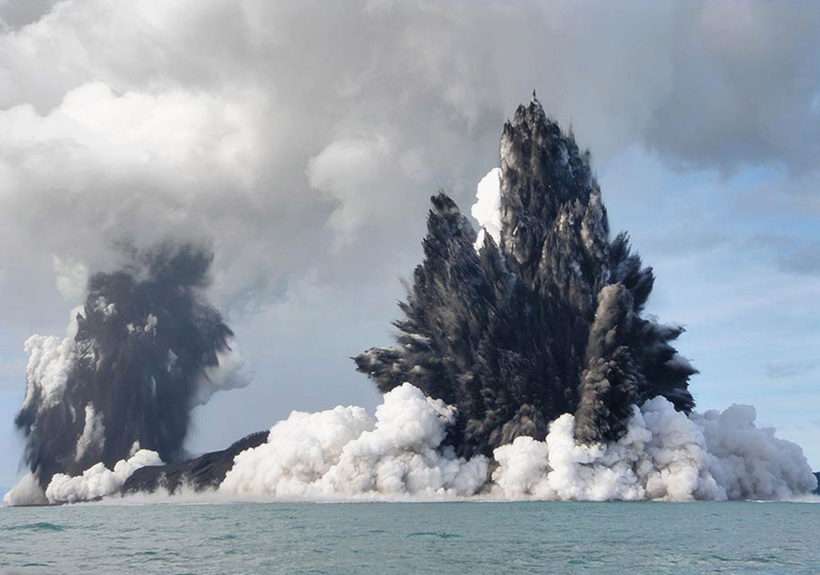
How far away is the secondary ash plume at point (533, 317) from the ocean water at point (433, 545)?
196ft

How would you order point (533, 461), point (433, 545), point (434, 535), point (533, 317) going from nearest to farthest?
point (433, 545) < point (434, 535) < point (533, 461) < point (533, 317)

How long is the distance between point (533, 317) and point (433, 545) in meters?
110

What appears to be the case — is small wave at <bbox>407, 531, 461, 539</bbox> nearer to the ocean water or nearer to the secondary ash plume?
the ocean water

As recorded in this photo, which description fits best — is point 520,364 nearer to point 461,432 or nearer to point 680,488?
point 461,432

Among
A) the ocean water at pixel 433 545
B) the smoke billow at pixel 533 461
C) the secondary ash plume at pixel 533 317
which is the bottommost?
the ocean water at pixel 433 545

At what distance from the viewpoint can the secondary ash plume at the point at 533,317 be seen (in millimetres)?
162375

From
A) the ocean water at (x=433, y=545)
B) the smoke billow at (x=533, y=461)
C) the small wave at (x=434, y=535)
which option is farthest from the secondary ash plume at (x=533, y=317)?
the small wave at (x=434, y=535)

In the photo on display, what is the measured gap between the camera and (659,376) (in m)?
174

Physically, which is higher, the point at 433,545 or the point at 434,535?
the point at 434,535

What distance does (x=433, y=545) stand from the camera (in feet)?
221

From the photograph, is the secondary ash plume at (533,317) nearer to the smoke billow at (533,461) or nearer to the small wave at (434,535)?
the smoke billow at (533,461)

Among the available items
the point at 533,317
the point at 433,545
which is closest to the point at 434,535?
the point at 433,545

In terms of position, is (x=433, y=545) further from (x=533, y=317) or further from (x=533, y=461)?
(x=533, y=317)

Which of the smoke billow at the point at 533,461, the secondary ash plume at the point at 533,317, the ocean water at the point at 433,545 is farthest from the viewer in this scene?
the secondary ash plume at the point at 533,317
